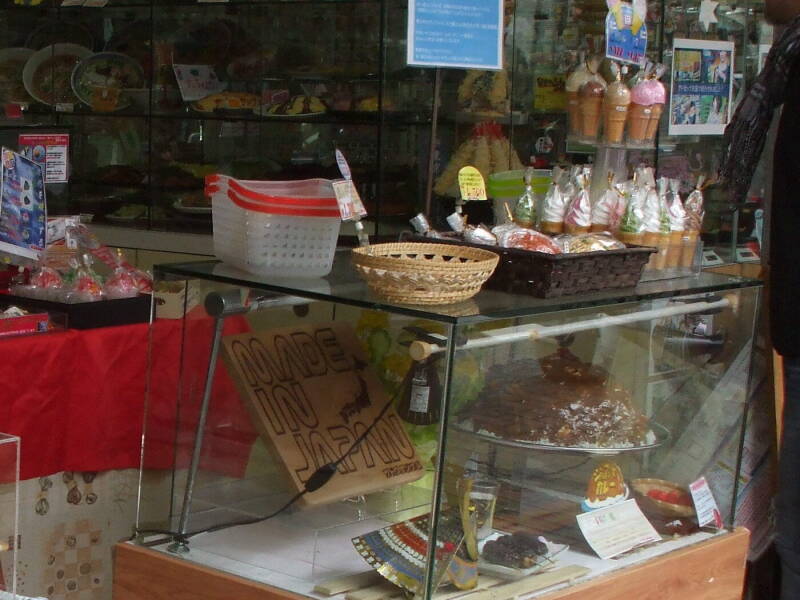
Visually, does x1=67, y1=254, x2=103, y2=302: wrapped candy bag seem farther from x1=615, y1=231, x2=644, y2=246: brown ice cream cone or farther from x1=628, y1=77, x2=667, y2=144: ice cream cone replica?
x1=628, y1=77, x2=667, y2=144: ice cream cone replica

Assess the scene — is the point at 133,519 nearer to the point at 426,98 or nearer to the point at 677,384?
the point at 677,384

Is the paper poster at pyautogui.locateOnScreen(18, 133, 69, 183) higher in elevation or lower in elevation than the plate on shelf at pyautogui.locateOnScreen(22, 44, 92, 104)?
lower

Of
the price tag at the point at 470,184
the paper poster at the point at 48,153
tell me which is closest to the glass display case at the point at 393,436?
the price tag at the point at 470,184

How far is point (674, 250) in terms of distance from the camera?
2.99m

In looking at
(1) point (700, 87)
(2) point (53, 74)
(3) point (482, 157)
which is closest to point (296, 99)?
(3) point (482, 157)

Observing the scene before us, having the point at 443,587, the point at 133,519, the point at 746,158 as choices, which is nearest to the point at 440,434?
the point at 443,587

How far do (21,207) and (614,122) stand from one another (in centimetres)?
160

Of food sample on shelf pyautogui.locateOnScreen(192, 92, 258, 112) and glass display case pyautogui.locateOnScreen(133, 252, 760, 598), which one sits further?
food sample on shelf pyautogui.locateOnScreen(192, 92, 258, 112)

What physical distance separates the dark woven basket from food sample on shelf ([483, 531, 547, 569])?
1.61ft

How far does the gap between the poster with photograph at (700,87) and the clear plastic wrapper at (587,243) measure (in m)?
1.39

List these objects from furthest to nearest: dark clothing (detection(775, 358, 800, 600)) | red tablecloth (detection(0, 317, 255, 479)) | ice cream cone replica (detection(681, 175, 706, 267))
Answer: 1. dark clothing (detection(775, 358, 800, 600))
2. ice cream cone replica (detection(681, 175, 706, 267))
3. red tablecloth (detection(0, 317, 255, 479))

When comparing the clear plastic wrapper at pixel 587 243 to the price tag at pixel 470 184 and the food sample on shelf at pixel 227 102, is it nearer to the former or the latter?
the price tag at pixel 470 184

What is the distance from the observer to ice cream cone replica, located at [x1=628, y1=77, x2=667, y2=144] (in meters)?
3.19

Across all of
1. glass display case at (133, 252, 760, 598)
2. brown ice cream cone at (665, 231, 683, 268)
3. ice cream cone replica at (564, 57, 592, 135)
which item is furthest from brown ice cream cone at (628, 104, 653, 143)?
glass display case at (133, 252, 760, 598)
